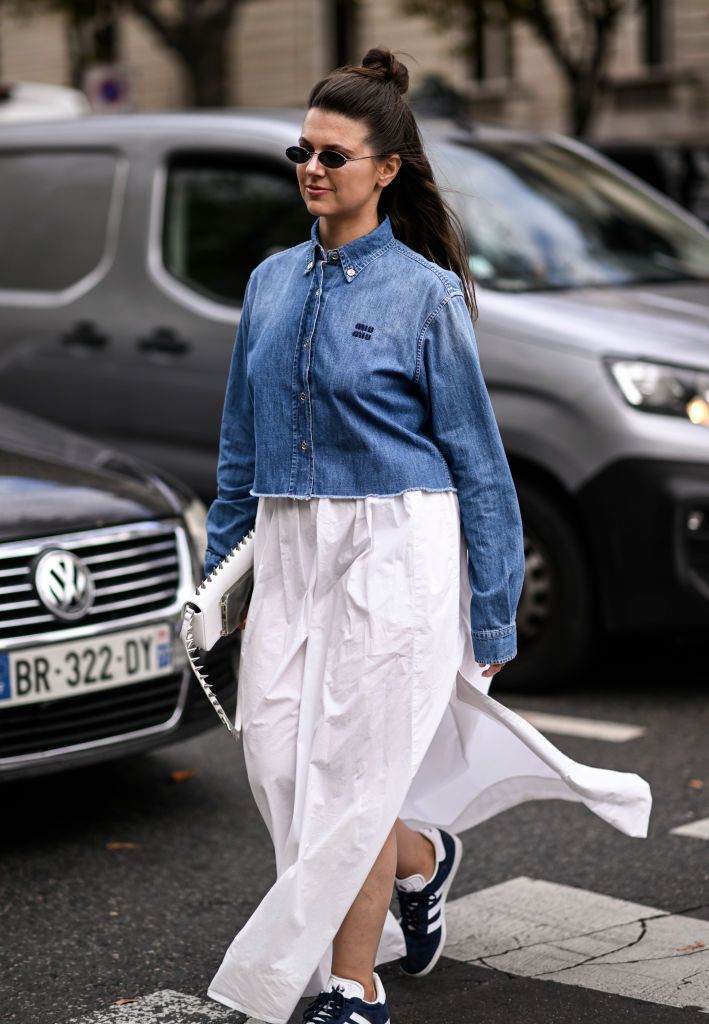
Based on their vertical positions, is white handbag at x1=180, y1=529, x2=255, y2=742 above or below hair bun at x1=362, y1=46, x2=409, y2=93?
below

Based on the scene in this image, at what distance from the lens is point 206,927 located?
392 cm

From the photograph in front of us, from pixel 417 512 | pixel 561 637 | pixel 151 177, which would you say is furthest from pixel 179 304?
pixel 417 512

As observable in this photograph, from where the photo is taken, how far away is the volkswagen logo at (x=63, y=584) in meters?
4.32

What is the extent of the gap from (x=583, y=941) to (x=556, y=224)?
329 centimetres

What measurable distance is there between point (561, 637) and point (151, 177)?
2.42 meters

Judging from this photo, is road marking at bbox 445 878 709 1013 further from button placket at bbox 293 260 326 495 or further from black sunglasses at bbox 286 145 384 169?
black sunglasses at bbox 286 145 384 169

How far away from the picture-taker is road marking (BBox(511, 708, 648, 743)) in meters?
5.46

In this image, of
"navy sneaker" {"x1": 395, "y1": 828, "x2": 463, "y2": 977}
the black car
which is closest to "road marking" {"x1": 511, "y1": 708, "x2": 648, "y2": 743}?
the black car

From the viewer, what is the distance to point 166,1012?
3428 millimetres

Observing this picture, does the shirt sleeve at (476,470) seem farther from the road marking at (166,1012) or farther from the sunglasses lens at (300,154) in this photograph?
the road marking at (166,1012)

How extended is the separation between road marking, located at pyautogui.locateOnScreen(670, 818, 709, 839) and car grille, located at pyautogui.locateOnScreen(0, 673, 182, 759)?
132cm

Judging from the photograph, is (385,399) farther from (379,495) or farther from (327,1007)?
(327,1007)

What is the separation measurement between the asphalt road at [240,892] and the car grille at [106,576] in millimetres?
580

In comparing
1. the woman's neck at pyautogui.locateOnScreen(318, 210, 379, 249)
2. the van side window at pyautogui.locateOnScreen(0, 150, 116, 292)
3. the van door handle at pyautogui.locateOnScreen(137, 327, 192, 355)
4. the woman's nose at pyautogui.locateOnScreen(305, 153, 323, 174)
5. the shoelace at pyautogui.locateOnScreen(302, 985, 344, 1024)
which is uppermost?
the woman's nose at pyautogui.locateOnScreen(305, 153, 323, 174)
